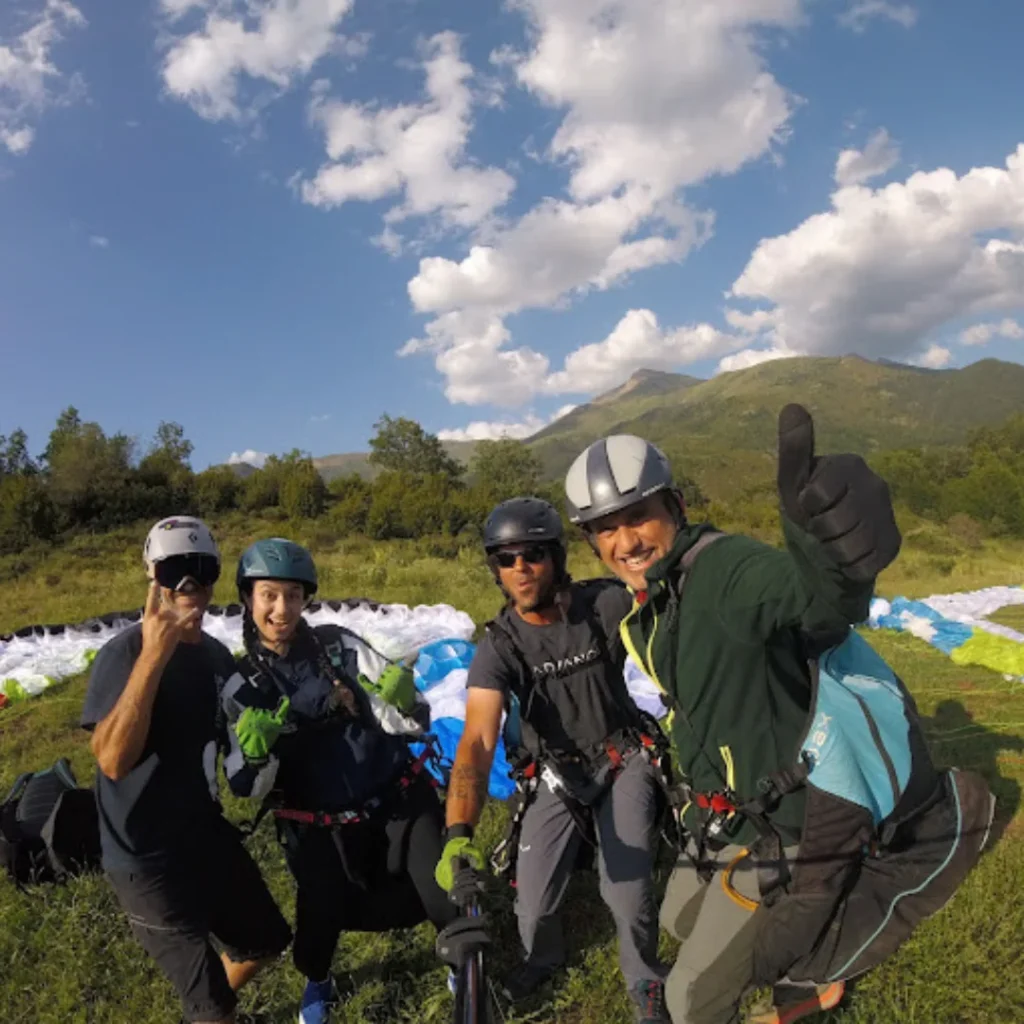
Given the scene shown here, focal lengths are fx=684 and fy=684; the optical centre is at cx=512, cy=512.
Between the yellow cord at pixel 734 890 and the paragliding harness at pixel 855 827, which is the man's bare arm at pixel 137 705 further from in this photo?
the yellow cord at pixel 734 890

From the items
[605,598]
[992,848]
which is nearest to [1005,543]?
[992,848]

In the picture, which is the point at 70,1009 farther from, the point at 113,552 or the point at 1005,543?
the point at 1005,543

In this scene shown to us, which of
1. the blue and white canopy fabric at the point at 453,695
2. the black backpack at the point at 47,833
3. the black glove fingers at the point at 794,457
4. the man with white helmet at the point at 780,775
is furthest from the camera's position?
the blue and white canopy fabric at the point at 453,695

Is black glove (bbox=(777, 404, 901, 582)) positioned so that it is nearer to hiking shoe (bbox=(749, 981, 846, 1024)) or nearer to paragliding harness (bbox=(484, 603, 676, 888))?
paragliding harness (bbox=(484, 603, 676, 888))

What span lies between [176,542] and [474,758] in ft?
5.62

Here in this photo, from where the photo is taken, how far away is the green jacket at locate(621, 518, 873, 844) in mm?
1984

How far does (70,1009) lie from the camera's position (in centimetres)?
382

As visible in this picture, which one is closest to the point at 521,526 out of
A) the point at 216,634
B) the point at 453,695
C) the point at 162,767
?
the point at 162,767

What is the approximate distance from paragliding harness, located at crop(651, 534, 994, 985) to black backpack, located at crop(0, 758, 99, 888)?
388 cm

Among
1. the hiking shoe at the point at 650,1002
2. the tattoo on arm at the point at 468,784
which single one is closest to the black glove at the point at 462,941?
the tattoo on arm at the point at 468,784

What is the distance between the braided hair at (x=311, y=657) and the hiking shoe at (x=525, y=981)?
71.0 inches

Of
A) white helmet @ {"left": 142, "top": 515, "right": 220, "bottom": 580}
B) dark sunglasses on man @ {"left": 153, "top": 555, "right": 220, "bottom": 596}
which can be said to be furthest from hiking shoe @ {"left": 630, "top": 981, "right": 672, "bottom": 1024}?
white helmet @ {"left": 142, "top": 515, "right": 220, "bottom": 580}

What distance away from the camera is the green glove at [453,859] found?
2.35m

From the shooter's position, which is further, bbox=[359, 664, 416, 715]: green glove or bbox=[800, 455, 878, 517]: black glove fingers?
bbox=[359, 664, 416, 715]: green glove
